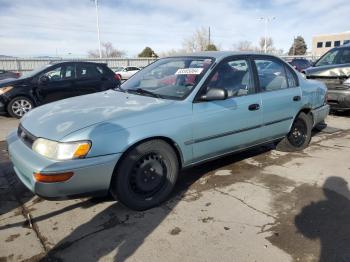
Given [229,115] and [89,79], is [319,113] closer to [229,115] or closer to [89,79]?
[229,115]

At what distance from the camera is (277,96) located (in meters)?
4.58

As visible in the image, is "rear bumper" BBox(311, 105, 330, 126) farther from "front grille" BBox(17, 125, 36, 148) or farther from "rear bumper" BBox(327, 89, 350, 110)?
"front grille" BBox(17, 125, 36, 148)

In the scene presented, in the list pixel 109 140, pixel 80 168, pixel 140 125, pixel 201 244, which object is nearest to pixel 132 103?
pixel 140 125

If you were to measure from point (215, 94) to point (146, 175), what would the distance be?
1146mm

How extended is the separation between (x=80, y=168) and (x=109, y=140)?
13.8 inches

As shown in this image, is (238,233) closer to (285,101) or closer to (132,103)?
(132,103)

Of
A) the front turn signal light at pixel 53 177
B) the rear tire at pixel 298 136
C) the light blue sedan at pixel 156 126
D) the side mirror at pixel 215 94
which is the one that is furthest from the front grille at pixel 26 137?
the rear tire at pixel 298 136

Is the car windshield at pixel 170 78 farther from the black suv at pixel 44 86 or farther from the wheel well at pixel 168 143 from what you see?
the black suv at pixel 44 86

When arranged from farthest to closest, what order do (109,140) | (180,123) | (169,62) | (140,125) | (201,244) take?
1. (169,62)
2. (180,123)
3. (140,125)
4. (109,140)
5. (201,244)

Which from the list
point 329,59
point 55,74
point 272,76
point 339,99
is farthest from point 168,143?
point 329,59

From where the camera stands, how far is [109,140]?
304 centimetres

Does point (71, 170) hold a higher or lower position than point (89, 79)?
lower

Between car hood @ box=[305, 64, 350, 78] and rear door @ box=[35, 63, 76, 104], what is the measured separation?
6244 mm

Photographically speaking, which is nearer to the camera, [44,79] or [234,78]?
[234,78]
